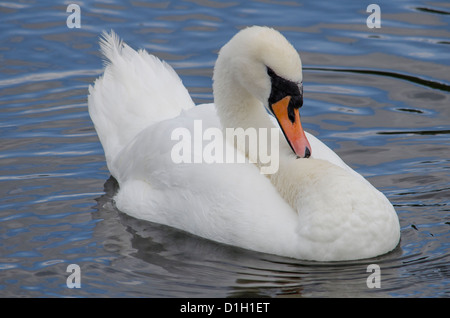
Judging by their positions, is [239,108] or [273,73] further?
[239,108]

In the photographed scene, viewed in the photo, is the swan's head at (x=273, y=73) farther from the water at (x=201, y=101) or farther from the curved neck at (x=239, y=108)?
the water at (x=201, y=101)

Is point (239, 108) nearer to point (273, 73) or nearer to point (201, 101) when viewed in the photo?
point (273, 73)

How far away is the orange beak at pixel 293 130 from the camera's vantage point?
27.9ft

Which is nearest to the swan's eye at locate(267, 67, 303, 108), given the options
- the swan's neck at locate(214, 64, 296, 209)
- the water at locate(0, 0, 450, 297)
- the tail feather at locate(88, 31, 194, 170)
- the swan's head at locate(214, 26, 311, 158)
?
the swan's head at locate(214, 26, 311, 158)

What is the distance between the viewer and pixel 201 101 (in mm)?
12164

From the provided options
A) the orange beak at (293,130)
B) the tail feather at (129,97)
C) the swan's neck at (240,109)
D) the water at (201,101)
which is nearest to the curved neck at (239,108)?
the swan's neck at (240,109)

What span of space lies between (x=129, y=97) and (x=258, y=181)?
96.6 inches

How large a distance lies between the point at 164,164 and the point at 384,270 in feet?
7.81

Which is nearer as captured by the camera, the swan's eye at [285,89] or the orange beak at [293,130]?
the swan's eye at [285,89]

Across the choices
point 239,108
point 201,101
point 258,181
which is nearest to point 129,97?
point 201,101

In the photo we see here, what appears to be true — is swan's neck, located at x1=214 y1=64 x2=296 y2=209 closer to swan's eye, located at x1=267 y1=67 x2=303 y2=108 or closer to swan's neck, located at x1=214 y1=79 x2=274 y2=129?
swan's neck, located at x1=214 y1=79 x2=274 y2=129

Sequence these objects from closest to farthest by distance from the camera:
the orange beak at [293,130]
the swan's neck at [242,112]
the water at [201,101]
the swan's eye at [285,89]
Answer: the water at [201,101] < the swan's eye at [285,89] < the orange beak at [293,130] < the swan's neck at [242,112]
